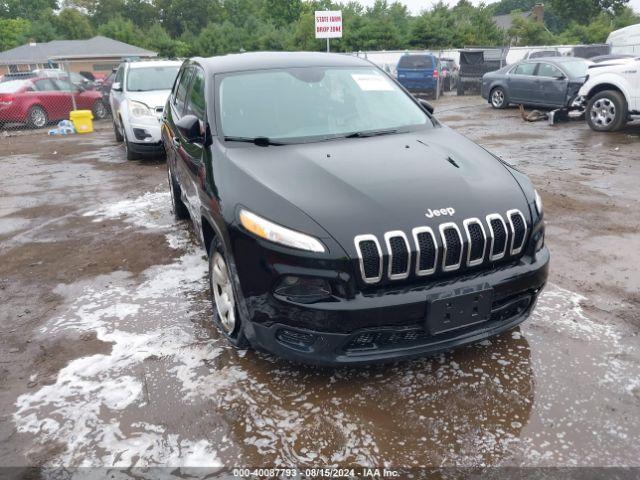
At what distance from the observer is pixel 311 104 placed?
12.8 feet

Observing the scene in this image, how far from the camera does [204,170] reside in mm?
3484

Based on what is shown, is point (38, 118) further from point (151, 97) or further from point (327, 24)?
point (327, 24)

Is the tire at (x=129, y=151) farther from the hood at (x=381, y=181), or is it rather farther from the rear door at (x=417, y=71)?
the rear door at (x=417, y=71)

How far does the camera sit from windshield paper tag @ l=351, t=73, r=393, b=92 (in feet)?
13.8

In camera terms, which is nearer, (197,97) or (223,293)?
(223,293)

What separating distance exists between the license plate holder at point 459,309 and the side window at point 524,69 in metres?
13.6

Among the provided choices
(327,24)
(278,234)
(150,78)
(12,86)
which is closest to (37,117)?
(12,86)

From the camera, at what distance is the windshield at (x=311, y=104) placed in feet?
12.1

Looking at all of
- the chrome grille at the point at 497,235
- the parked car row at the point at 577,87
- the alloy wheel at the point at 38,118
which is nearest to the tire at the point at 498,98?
the parked car row at the point at 577,87

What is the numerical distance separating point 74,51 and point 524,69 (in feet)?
127

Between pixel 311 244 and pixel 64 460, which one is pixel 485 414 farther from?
pixel 64 460

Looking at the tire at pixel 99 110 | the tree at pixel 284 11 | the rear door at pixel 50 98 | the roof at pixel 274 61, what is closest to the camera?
the roof at pixel 274 61

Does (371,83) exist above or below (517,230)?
above

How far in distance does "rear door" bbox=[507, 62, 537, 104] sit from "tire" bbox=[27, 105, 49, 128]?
13.4m
